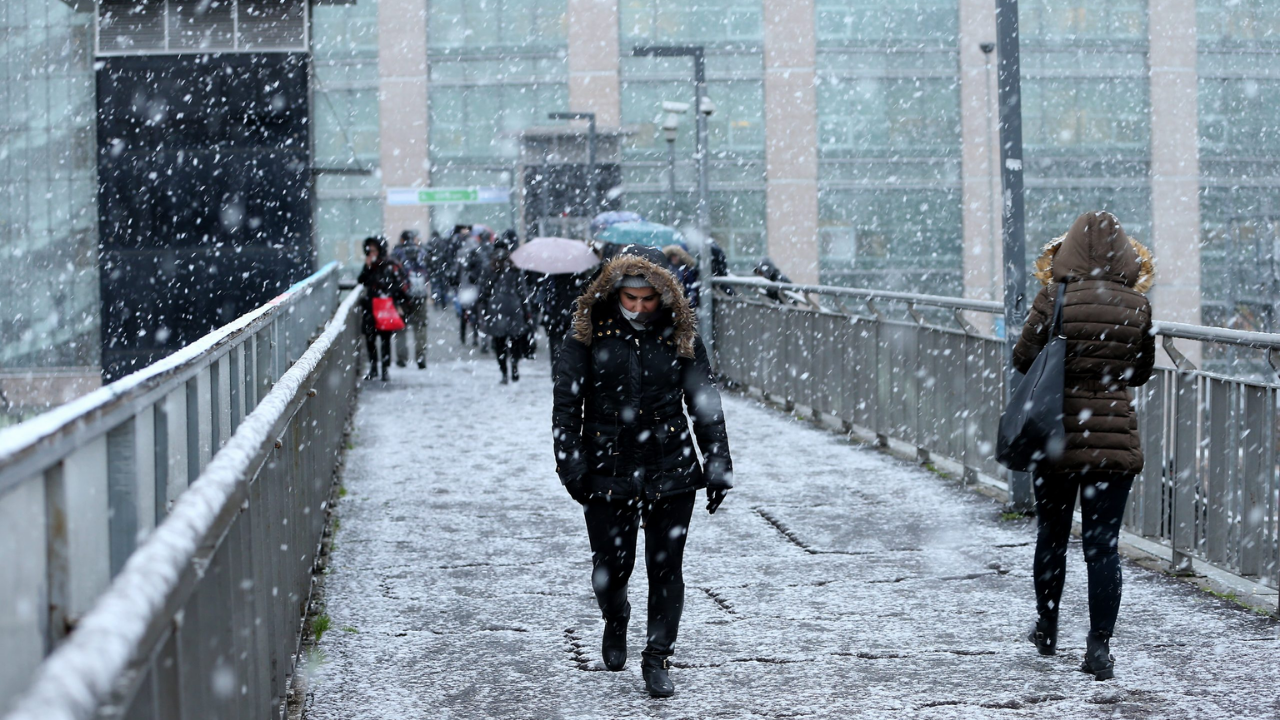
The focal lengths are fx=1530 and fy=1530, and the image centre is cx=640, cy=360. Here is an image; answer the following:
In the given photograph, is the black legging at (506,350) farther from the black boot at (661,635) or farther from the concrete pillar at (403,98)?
the concrete pillar at (403,98)

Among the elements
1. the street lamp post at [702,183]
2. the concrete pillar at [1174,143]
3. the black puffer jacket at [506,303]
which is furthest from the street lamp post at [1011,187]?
the concrete pillar at [1174,143]

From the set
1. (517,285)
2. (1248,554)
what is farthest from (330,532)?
(517,285)

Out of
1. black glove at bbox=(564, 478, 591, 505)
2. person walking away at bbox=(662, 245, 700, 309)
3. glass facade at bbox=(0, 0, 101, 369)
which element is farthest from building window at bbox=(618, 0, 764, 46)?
black glove at bbox=(564, 478, 591, 505)

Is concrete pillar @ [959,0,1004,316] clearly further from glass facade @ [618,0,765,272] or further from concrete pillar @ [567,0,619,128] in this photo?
concrete pillar @ [567,0,619,128]

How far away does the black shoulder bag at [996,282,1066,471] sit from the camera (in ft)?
17.6

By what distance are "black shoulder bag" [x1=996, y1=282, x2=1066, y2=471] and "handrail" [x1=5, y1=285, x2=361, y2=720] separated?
2.82 meters

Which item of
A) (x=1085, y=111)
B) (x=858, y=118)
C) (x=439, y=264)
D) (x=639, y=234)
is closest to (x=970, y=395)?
(x=639, y=234)

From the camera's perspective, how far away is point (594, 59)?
154 feet

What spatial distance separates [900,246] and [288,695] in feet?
138

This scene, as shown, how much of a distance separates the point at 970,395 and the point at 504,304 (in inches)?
326

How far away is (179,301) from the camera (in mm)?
21109

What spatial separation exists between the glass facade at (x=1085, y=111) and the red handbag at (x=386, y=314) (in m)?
31.9

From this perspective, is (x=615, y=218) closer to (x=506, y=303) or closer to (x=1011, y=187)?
(x=506, y=303)

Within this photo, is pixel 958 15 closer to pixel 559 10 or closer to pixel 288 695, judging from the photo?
pixel 559 10
